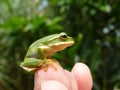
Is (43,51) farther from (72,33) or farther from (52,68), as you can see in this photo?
(72,33)

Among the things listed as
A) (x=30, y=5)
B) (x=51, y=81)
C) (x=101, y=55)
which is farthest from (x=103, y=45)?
(x=51, y=81)

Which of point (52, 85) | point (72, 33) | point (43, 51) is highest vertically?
point (72, 33)

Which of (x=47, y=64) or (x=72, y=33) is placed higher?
(x=72, y=33)


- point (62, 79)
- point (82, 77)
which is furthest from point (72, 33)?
point (62, 79)

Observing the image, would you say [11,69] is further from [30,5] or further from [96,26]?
[96,26]

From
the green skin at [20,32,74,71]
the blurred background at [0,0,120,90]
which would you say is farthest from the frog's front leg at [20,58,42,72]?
the blurred background at [0,0,120,90]

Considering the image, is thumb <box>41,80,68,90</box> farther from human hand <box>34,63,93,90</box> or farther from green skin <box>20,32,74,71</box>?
green skin <box>20,32,74,71</box>

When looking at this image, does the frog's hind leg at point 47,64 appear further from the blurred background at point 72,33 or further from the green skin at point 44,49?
the blurred background at point 72,33
